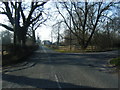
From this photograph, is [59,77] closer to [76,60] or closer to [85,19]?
[76,60]

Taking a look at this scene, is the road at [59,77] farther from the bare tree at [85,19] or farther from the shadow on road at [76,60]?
the bare tree at [85,19]

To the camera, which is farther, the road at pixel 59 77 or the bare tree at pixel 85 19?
the bare tree at pixel 85 19

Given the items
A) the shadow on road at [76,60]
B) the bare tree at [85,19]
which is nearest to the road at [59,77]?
the shadow on road at [76,60]

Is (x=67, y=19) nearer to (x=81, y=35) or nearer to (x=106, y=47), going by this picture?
(x=81, y=35)

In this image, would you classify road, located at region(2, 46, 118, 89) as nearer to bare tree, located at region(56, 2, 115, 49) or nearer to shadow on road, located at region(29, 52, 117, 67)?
shadow on road, located at region(29, 52, 117, 67)

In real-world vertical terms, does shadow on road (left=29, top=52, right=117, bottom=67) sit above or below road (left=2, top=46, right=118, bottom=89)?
below

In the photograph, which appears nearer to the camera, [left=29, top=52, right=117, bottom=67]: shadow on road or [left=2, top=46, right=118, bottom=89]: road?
[left=2, top=46, right=118, bottom=89]: road

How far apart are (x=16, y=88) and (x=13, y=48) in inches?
457

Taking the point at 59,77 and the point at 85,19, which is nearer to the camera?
the point at 59,77

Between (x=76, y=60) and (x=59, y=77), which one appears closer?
(x=59, y=77)

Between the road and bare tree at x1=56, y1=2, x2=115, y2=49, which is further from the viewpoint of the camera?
bare tree at x1=56, y1=2, x2=115, y2=49

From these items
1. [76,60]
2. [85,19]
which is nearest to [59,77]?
[76,60]

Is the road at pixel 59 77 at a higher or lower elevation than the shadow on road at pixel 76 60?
higher

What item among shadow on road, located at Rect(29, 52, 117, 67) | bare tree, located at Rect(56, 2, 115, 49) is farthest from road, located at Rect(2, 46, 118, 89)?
bare tree, located at Rect(56, 2, 115, 49)
